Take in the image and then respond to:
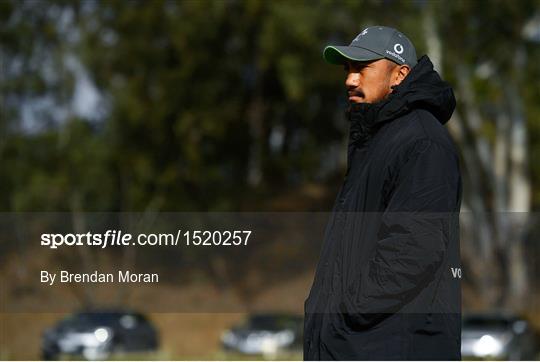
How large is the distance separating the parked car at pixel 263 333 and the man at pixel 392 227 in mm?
19133

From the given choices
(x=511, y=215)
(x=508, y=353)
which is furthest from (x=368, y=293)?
(x=511, y=215)

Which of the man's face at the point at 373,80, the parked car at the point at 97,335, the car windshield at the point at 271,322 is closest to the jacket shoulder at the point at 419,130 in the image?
the man's face at the point at 373,80

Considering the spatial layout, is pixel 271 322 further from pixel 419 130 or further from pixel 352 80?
pixel 419 130

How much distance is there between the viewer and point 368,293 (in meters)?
3.01

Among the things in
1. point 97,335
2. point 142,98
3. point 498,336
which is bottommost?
point 97,335

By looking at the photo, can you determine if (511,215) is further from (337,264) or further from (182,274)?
(337,264)

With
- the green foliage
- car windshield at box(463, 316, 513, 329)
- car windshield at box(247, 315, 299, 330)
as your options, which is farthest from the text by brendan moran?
the green foliage

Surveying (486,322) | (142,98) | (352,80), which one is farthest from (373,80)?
(142,98)

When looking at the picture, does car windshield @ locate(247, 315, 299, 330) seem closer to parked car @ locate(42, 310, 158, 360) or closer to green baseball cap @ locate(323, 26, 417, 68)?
parked car @ locate(42, 310, 158, 360)

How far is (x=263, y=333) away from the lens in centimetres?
2308

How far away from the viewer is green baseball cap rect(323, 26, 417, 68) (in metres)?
3.23

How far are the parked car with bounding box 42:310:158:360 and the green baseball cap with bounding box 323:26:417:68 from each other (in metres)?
14.6

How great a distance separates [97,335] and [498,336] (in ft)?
24.6

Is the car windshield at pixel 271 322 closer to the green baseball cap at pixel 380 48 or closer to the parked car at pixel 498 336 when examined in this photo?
the parked car at pixel 498 336
